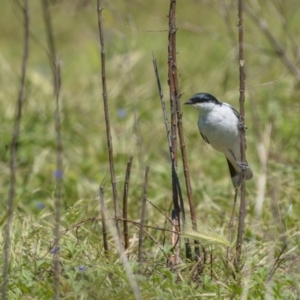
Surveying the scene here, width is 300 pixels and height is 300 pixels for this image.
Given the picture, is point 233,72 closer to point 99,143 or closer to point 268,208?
point 99,143

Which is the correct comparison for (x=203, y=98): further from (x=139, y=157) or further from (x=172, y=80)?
(x=139, y=157)

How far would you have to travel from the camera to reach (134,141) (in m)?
5.11

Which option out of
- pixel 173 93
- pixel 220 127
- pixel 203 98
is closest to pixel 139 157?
pixel 203 98

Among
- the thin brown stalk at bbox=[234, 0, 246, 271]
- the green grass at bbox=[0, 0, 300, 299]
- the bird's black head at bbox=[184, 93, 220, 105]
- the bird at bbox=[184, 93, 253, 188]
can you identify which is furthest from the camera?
the bird's black head at bbox=[184, 93, 220, 105]

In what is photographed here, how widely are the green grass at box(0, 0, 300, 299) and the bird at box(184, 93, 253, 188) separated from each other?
0.15 m

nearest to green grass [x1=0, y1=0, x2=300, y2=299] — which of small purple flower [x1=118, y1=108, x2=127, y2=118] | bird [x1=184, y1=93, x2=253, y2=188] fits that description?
small purple flower [x1=118, y1=108, x2=127, y2=118]

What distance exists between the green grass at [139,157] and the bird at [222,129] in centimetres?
15

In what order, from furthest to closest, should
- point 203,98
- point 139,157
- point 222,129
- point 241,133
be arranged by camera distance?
point 139,157, point 203,98, point 222,129, point 241,133

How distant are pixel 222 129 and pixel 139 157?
0.90 meters

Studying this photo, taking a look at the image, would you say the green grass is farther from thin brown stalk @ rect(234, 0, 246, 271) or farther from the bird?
the bird

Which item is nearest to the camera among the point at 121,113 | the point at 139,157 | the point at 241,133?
the point at 241,133

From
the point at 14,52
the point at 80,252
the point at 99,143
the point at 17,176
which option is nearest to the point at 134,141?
the point at 99,143

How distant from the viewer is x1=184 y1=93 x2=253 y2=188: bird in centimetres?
330

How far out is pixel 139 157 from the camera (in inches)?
163
